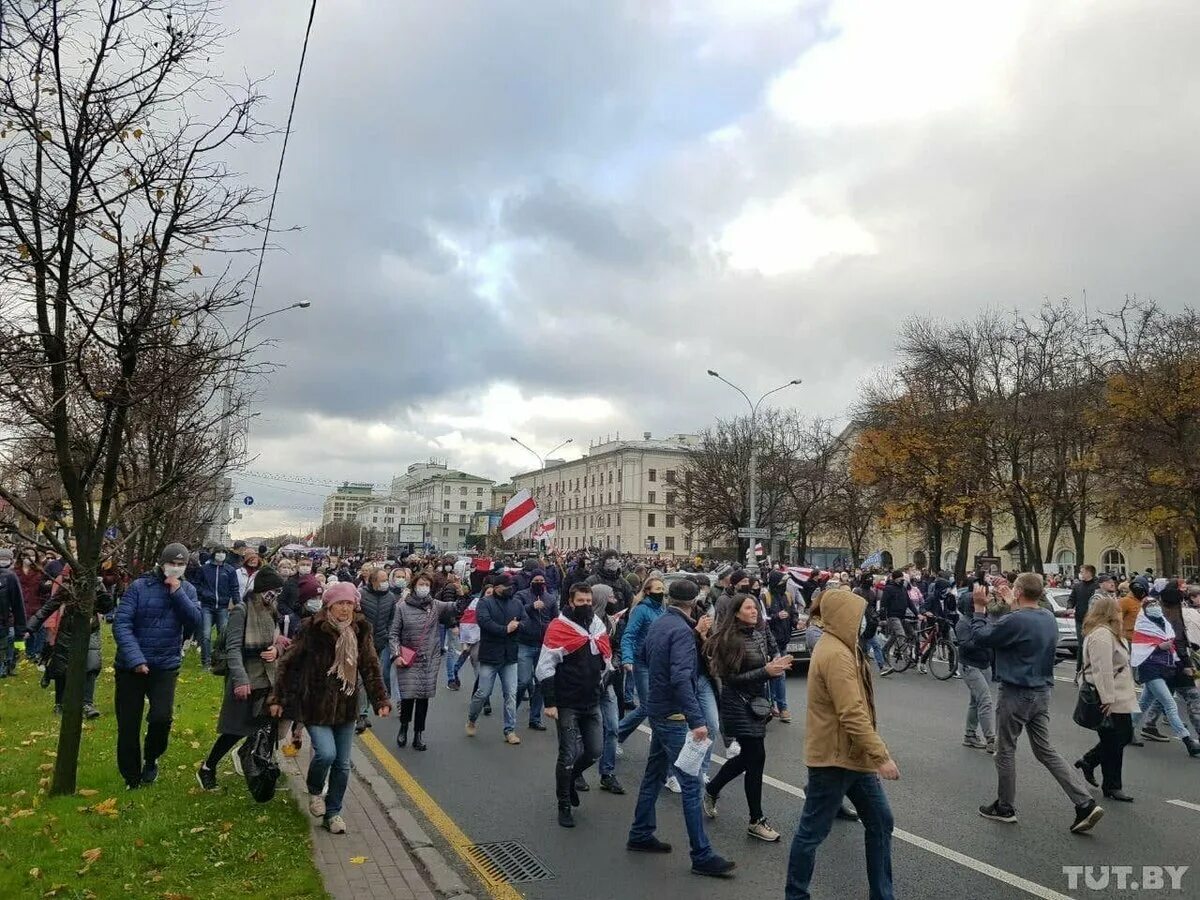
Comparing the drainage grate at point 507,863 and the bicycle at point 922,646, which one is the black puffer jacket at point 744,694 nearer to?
the drainage grate at point 507,863

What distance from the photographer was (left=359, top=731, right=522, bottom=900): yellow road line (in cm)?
528

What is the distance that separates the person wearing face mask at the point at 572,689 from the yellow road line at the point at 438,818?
0.82 meters

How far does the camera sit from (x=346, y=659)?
242 inches

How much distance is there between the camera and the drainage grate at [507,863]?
215 inches

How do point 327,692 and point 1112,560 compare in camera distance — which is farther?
point 1112,560

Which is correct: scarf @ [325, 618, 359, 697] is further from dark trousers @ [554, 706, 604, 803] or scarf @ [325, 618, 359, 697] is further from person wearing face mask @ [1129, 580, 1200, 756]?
person wearing face mask @ [1129, 580, 1200, 756]

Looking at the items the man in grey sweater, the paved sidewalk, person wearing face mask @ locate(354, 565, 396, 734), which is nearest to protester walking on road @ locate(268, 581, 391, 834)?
the paved sidewalk

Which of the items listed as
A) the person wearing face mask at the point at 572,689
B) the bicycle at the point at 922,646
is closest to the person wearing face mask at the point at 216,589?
the person wearing face mask at the point at 572,689

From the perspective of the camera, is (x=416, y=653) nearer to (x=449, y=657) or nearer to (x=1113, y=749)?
(x=1113, y=749)

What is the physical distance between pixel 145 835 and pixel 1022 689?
6213mm

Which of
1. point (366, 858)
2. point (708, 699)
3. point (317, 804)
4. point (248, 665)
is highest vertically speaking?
point (248, 665)

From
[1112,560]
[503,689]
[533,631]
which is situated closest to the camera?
[503,689]

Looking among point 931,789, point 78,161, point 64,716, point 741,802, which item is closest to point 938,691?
point 931,789

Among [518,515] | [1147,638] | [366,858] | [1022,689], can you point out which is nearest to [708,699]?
[1022,689]
